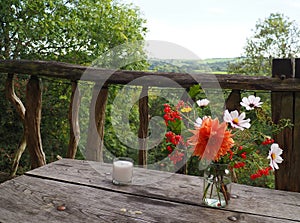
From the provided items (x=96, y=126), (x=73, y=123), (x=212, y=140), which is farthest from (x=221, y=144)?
(x=73, y=123)

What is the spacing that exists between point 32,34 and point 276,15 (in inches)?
94.8

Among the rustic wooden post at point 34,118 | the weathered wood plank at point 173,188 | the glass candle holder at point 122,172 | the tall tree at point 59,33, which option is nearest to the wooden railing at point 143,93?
the rustic wooden post at point 34,118

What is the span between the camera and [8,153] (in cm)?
347

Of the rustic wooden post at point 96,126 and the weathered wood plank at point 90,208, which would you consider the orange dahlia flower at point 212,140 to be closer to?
the weathered wood plank at point 90,208

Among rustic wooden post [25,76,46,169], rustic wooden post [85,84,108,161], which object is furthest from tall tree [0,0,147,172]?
rustic wooden post [85,84,108,161]

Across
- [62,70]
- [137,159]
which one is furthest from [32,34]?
[137,159]

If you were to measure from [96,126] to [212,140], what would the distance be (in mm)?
950

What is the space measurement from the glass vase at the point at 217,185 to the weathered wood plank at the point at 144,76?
554mm

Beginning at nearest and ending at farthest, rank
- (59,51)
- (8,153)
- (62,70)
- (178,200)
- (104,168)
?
(178,200), (104,168), (62,70), (8,153), (59,51)

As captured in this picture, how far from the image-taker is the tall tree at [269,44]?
3436 millimetres

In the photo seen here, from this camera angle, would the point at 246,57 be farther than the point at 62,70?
Yes

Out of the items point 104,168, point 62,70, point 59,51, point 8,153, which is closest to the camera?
point 104,168

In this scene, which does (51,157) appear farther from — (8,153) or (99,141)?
(99,141)

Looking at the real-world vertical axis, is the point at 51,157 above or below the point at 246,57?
below
